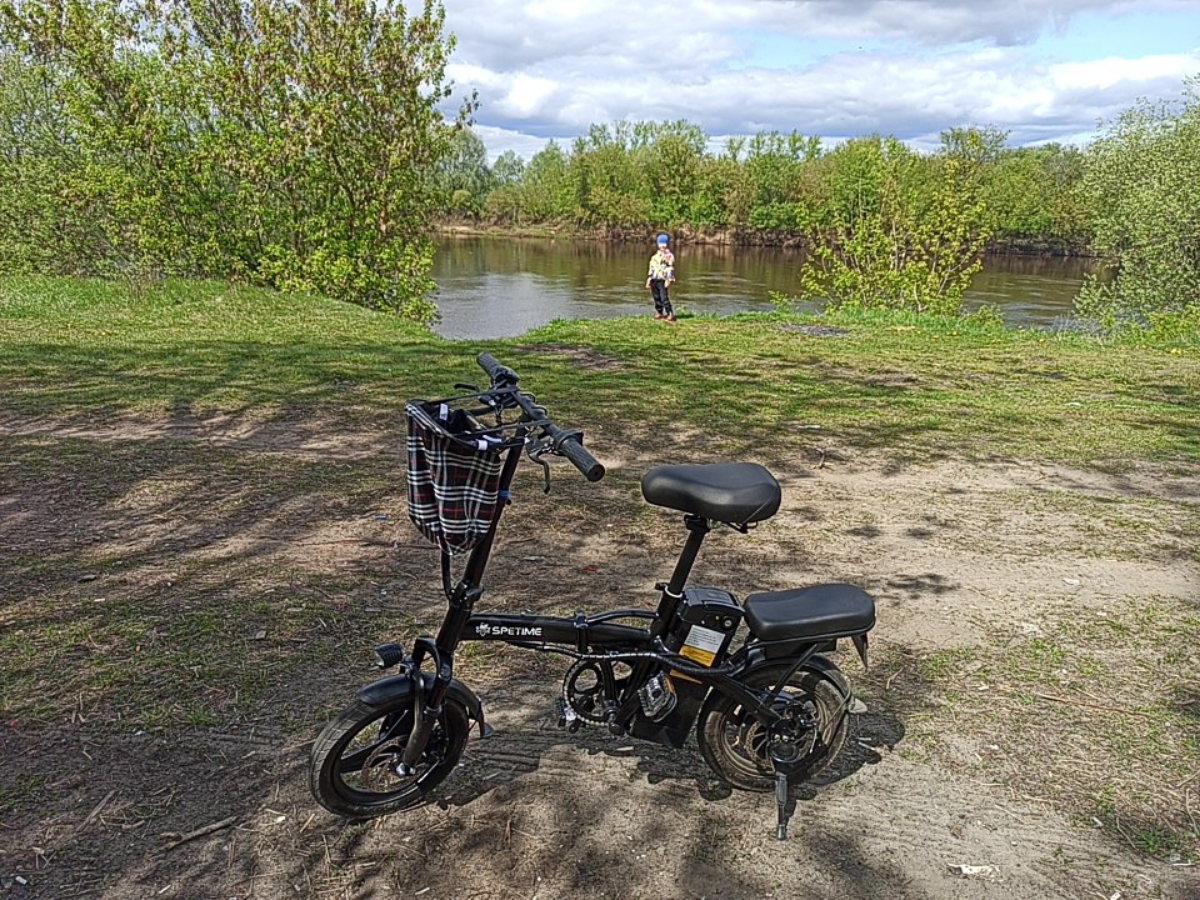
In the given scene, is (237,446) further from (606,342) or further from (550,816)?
(606,342)

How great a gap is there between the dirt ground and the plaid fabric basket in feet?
3.20

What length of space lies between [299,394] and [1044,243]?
181 ft

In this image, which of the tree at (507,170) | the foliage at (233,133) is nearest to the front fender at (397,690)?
the foliage at (233,133)

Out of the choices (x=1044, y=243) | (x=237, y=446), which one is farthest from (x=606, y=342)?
(x=1044, y=243)

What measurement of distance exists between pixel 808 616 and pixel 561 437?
38.5 inches

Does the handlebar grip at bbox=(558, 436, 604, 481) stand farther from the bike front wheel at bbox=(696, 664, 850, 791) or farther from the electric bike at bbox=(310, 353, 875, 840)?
the bike front wheel at bbox=(696, 664, 850, 791)

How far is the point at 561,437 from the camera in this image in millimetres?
2238

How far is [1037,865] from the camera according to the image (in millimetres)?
2561

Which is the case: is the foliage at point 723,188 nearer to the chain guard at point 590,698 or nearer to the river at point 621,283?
the river at point 621,283

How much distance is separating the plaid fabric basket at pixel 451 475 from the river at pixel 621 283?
18.7 meters

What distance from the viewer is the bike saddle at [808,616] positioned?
2604 mm

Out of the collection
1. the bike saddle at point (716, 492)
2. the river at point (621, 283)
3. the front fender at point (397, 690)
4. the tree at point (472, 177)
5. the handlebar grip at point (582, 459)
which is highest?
the tree at point (472, 177)

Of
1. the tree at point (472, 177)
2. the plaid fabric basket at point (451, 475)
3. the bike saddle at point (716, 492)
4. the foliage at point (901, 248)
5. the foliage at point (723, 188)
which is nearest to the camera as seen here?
the plaid fabric basket at point (451, 475)

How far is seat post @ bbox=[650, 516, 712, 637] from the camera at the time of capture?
256 cm
